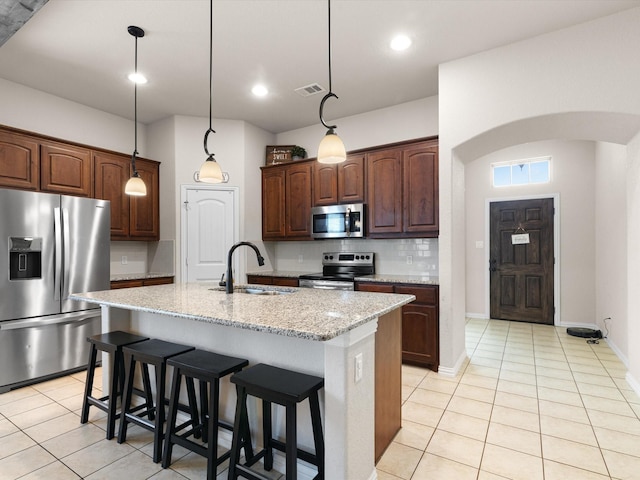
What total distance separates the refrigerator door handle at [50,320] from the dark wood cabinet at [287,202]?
2425 mm

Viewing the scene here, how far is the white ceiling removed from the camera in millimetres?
2607

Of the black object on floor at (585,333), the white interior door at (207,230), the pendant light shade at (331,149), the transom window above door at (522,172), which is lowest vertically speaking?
the black object on floor at (585,333)

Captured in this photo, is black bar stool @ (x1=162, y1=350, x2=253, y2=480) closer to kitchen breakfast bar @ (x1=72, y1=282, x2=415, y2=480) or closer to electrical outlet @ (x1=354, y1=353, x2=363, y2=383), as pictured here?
kitchen breakfast bar @ (x1=72, y1=282, x2=415, y2=480)

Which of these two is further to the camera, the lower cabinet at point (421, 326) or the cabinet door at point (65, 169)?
the cabinet door at point (65, 169)

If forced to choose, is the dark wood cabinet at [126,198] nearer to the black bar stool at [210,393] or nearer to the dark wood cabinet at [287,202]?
the dark wood cabinet at [287,202]

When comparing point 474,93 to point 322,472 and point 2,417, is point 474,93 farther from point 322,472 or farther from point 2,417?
point 2,417

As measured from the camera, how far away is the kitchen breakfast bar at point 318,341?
5.16 ft

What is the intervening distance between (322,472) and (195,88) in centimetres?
395

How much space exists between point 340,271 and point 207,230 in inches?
77.2

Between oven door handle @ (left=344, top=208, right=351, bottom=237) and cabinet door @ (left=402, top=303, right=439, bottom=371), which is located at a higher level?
oven door handle @ (left=344, top=208, right=351, bottom=237)

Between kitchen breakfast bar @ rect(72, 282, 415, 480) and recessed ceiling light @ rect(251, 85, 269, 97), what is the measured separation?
2.46 meters

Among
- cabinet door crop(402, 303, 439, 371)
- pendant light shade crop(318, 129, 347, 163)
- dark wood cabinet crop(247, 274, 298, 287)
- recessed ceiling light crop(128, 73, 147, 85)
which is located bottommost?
cabinet door crop(402, 303, 439, 371)

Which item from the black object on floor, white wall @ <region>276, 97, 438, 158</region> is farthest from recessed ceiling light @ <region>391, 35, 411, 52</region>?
the black object on floor

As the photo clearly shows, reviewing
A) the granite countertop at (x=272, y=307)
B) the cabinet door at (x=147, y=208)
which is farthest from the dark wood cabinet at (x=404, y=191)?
the cabinet door at (x=147, y=208)
